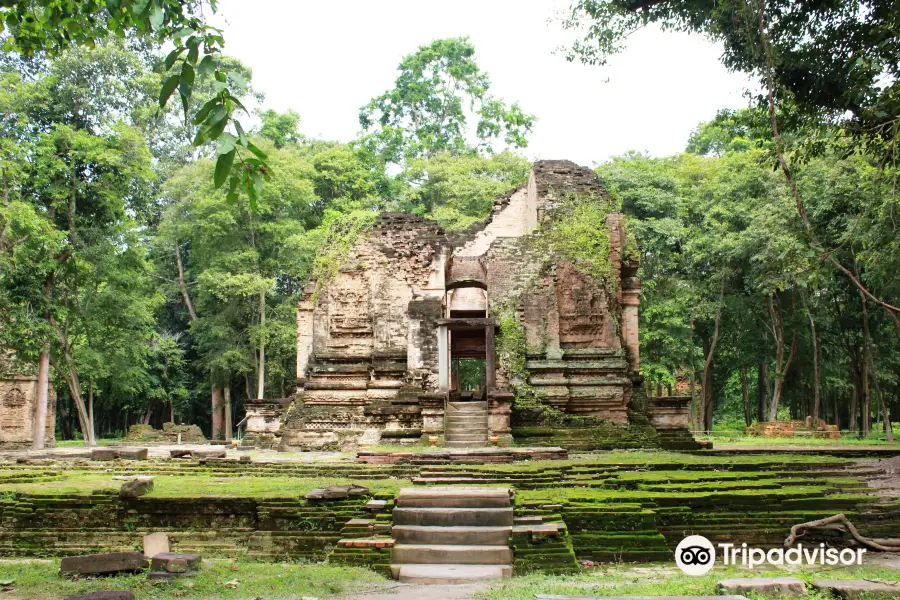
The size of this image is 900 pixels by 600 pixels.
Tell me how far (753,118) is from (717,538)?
28.5 ft

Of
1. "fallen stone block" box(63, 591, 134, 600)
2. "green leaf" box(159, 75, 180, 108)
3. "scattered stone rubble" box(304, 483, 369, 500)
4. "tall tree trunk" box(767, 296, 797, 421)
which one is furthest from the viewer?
"tall tree trunk" box(767, 296, 797, 421)

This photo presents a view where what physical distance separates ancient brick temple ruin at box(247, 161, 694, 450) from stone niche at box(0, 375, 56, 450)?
920cm

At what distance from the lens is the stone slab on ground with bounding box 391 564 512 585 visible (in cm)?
780

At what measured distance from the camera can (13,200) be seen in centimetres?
2116

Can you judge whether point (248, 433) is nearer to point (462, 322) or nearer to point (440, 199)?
point (462, 322)

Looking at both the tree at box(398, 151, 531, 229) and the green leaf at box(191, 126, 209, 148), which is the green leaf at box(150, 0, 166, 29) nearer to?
the green leaf at box(191, 126, 209, 148)

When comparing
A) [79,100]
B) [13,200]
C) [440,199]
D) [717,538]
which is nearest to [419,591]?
[717,538]

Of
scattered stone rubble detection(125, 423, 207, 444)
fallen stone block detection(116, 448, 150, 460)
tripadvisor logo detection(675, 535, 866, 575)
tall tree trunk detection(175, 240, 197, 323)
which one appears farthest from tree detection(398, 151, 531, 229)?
tripadvisor logo detection(675, 535, 866, 575)

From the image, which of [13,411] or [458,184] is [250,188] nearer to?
[13,411]

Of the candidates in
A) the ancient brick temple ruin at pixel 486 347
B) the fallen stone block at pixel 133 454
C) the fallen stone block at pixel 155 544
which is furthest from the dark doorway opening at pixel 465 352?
the fallen stone block at pixel 155 544

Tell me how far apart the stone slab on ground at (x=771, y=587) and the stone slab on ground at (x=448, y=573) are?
232 cm

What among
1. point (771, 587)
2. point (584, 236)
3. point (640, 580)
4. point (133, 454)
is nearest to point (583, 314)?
point (584, 236)

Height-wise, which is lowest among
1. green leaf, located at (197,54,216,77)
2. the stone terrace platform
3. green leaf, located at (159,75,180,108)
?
the stone terrace platform

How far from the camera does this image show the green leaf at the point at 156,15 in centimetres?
412
